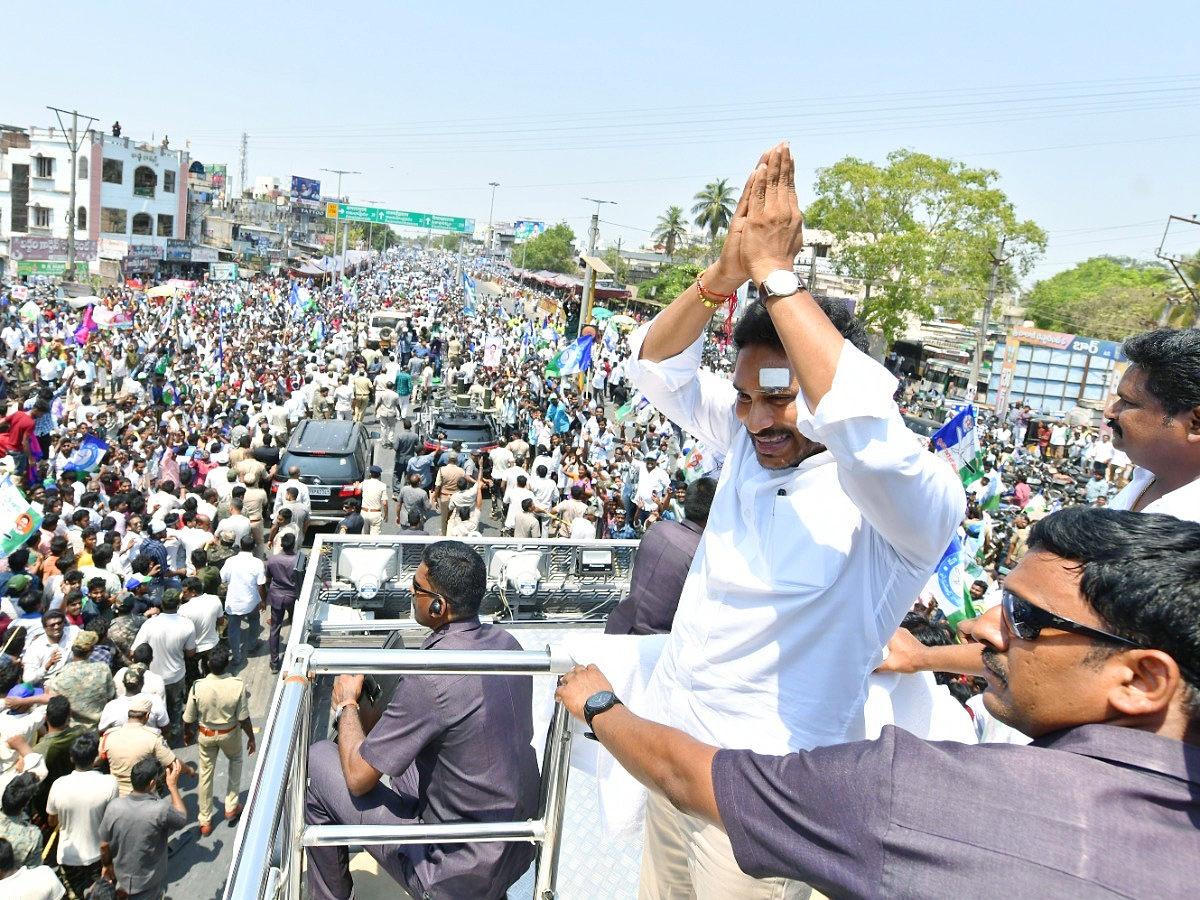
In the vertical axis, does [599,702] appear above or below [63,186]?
below

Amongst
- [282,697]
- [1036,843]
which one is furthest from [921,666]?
[282,697]

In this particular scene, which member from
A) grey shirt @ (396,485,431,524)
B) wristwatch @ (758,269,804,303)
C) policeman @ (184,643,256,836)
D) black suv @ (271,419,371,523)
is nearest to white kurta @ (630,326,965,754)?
wristwatch @ (758,269,804,303)

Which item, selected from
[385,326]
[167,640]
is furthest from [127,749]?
[385,326]

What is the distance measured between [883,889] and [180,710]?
7195 mm

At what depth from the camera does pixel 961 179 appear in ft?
107

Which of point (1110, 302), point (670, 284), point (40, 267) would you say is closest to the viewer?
point (40, 267)

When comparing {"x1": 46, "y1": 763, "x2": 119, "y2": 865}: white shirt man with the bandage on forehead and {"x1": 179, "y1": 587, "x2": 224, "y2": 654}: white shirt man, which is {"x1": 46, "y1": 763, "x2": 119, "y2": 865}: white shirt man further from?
the bandage on forehead

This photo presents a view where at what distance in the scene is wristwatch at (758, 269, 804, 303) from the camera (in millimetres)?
1652

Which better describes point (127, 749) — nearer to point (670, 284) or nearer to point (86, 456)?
point (86, 456)

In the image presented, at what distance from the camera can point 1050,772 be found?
3.57 feet

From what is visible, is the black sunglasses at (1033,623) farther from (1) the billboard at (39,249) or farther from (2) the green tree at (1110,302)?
(1) the billboard at (39,249)

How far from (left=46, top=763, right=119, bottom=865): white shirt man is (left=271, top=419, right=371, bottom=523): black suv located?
6040 millimetres

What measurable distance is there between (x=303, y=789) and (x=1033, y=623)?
178cm

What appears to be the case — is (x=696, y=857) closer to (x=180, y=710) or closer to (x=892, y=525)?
(x=892, y=525)
